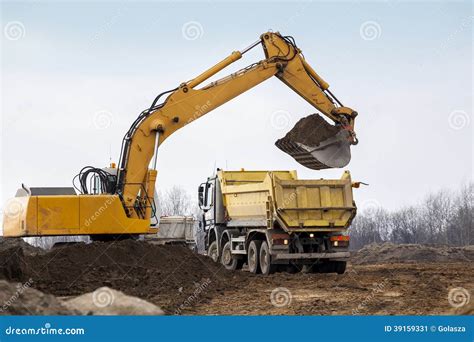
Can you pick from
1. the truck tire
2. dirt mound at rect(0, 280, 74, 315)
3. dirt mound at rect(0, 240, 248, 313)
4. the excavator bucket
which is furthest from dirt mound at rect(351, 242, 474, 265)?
dirt mound at rect(0, 280, 74, 315)

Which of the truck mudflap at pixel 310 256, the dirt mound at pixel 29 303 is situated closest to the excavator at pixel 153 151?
the truck mudflap at pixel 310 256

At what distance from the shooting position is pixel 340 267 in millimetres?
19328

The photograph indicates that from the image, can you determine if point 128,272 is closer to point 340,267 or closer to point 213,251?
point 340,267

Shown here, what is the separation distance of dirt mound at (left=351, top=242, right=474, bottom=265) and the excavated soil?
1275cm

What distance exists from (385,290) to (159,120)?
7333 millimetres

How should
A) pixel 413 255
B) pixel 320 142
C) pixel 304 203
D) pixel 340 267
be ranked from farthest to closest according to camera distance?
pixel 413 255, pixel 320 142, pixel 340 267, pixel 304 203

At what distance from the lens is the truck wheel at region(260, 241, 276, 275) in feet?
61.5

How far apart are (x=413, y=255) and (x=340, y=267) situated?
1389cm

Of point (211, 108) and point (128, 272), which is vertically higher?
point (211, 108)

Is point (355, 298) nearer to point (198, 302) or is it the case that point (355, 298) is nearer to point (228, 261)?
point (198, 302)

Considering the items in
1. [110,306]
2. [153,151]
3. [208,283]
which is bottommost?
[110,306]

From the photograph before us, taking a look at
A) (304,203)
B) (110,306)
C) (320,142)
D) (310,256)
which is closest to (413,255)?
(320,142)

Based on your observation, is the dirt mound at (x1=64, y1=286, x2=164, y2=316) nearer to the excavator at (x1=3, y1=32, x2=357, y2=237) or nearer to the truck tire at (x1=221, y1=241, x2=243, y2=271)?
the excavator at (x1=3, y1=32, x2=357, y2=237)

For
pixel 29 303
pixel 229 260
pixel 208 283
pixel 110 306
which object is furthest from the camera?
pixel 229 260
